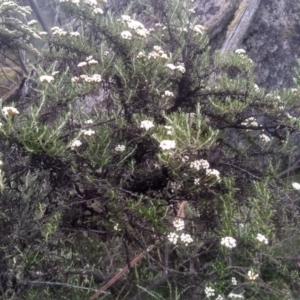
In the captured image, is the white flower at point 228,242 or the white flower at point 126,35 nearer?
the white flower at point 228,242

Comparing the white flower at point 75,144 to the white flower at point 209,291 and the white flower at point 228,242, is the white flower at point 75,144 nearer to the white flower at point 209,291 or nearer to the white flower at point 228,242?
the white flower at point 228,242

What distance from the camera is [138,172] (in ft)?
8.23


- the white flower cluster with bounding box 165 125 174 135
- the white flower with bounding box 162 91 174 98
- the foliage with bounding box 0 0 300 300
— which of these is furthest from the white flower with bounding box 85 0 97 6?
the white flower cluster with bounding box 165 125 174 135

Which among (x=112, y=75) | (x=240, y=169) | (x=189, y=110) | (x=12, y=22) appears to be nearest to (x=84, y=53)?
(x=112, y=75)

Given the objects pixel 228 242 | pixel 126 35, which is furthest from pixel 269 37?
pixel 228 242

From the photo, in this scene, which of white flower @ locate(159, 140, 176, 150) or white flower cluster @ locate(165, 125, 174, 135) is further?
white flower cluster @ locate(165, 125, 174, 135)

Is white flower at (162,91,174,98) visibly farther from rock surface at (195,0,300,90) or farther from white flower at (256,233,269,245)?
rock surface at (195,0,300,90)

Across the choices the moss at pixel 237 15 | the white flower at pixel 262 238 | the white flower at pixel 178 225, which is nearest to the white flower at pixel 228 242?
the white flower at pixel 262 238

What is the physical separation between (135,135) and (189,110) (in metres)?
0.61

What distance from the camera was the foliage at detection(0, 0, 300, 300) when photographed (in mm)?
2119

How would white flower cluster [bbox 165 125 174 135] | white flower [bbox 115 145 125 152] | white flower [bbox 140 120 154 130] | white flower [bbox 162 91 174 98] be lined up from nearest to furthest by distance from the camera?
white flower cluster [bbox 165 125 174 135] → white flower [bbox 140 120 154 130] → white flower [bbox 115 145 125 152] → white flower [bbox 162 91 174 98]

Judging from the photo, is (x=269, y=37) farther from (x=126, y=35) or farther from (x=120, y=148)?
(x=120, y=148)

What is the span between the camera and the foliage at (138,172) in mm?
2119

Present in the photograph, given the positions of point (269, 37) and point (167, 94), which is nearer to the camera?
point (167, 94)
